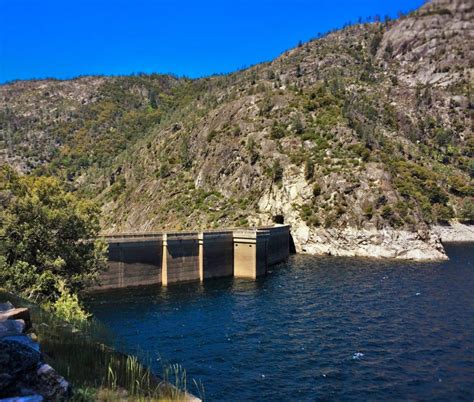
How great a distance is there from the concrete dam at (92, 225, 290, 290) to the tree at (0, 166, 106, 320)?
1397 cm

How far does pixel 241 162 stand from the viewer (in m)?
128

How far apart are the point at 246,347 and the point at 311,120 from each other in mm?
101879

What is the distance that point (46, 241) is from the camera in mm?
45781

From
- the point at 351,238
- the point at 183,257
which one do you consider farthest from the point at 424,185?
the point at 183,257

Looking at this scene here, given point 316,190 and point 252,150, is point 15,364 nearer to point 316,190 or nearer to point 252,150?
point 316,190

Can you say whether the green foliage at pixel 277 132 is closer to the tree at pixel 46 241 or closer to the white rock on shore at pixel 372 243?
the white rock on shore at pixel 372 243

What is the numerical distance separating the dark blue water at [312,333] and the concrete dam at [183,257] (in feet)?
10.8

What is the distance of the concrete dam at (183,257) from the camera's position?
64688mm

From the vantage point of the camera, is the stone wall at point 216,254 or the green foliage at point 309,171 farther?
the green foliage at point 309,171

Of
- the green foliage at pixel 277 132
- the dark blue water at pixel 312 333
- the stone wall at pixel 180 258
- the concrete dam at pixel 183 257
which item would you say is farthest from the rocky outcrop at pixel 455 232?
the stone wall at pixel 180 258

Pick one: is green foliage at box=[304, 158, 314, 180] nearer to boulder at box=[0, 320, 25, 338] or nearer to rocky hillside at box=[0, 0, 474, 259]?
rocky hillside at box=[0, 0, 474, 259]

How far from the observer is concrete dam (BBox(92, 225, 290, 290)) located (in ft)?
212

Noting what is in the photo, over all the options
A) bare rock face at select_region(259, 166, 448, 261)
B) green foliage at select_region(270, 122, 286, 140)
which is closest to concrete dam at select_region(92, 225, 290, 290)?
bare rock face at select_region(259, 166, 448, 261)

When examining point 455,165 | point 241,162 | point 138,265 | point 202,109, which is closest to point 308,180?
point 241,162
